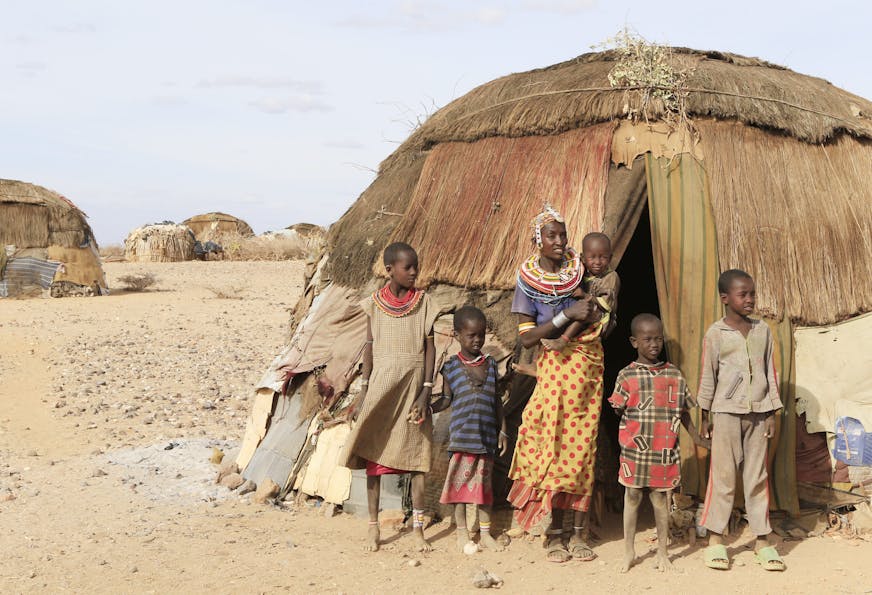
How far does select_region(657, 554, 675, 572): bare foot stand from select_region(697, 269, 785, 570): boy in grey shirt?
22 centimetres

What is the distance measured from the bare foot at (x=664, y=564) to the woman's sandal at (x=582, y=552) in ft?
1.28

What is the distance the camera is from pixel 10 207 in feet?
60.9

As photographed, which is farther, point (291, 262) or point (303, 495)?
point (291, 262)

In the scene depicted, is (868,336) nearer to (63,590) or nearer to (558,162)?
(558,162)

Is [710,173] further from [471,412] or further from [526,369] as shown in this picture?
[471,412]

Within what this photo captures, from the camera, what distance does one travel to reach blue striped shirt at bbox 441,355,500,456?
5.39 m

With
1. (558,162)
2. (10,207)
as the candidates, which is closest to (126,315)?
(10,207)

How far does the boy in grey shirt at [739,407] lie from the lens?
5004 millimetres

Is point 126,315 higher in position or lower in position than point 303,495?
higher

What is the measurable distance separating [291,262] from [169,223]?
14.4 ft

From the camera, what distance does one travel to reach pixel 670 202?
5945mm

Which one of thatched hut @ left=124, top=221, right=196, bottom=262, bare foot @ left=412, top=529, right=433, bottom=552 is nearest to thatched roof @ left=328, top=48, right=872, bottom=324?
bare foot @ left=412, top=529, right=433, bottom=552

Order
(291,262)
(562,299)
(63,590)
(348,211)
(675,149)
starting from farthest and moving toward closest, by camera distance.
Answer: (291,262), (348,211), (675,149), (562,299), (63,590)

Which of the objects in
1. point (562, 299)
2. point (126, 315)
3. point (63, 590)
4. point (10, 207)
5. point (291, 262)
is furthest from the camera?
point (291, 262)
